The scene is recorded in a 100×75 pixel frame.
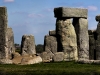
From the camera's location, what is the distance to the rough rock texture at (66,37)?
3316cm

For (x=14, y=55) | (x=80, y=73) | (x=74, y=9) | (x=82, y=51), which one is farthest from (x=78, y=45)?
(x=80, y=73)

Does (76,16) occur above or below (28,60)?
above

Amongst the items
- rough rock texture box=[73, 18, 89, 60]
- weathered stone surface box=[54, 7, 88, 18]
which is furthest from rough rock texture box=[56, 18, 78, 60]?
rough rock texture box=[73, 18, 89, 60]

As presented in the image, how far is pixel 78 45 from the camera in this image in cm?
3494

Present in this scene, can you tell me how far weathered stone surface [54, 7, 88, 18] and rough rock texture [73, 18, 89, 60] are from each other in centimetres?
54

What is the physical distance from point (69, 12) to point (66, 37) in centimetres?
183

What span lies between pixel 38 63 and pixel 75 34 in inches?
219

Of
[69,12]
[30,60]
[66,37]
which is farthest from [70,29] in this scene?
[30,60]

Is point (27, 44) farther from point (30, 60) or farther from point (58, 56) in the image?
point (30, 60)

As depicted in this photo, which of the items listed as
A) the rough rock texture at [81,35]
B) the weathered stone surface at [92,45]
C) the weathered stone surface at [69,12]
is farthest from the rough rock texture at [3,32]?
the weathered stone surface at [92,45]

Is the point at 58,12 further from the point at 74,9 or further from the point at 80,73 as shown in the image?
the point at 80,73

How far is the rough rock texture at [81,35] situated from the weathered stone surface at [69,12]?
54 centimetres

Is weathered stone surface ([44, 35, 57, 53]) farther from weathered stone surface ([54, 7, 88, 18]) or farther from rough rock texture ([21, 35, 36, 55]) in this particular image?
weathered stone surface ([54, 7, 88, 18])

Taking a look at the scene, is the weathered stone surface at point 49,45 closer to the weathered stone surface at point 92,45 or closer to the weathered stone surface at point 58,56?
the weathered stone surface at point 58,56
